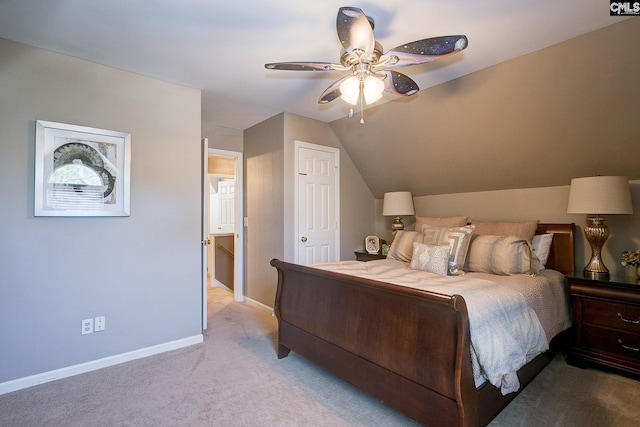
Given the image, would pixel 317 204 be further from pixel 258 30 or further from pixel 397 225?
pixel 258 30

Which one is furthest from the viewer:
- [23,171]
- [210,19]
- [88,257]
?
[88,257]

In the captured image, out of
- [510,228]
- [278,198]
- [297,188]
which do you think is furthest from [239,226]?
[510,228]

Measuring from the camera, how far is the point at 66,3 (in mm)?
1867

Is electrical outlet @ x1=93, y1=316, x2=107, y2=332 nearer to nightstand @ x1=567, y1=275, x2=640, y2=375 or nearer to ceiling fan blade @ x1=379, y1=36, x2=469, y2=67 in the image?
ceiling fan blade @ x1=379, y1=36, x2=469, y2=67

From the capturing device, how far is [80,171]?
250 centimetres

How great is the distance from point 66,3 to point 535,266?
12.5 ft

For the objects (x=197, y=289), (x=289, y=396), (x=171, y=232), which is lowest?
(x=289, y=396)

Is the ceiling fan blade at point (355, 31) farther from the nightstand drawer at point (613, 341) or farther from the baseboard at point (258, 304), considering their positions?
the baseboard at point (258, 304)

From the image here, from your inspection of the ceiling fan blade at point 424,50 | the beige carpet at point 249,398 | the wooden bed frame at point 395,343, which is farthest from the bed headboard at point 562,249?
the ceiling fan blade at point 424,50

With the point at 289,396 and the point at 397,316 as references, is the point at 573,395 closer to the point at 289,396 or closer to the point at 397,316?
the point at 397,316

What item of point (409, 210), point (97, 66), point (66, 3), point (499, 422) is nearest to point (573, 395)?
point (499, 422)

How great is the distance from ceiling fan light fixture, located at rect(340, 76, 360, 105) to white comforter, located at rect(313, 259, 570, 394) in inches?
51.6

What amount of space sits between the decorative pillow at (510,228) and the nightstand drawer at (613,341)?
2.92 ft

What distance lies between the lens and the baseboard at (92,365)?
88.7 inches
